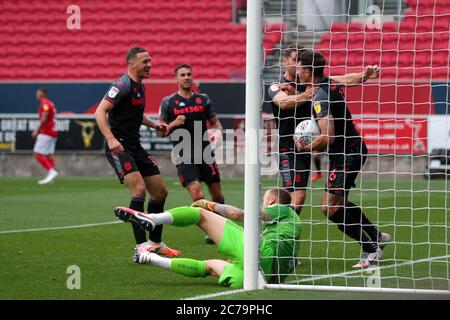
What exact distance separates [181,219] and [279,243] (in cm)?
85

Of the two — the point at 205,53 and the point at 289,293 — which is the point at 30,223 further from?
the point at 205,53

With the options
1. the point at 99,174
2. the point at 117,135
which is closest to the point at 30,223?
the point at 117,135

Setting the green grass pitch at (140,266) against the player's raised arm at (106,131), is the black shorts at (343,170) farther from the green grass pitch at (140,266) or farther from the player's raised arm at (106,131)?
the player's raised arm at (106,131)

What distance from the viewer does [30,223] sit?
13086 mm

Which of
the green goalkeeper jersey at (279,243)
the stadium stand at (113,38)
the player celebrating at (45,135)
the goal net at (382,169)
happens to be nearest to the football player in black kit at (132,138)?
the goal net at (382,169)

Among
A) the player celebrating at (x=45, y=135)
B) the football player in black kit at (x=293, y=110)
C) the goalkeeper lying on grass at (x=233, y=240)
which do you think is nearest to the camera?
the goalkeeper lying on grass at (x=233, y=240)

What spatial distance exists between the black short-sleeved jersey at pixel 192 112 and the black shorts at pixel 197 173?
19 cm

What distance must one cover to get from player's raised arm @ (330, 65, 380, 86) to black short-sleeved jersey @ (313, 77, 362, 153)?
145mm

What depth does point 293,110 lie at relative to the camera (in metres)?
9.92

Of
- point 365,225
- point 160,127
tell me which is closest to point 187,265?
point 365,225

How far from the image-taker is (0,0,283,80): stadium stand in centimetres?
2597

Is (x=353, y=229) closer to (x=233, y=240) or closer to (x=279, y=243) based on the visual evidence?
(x=279, y=243)

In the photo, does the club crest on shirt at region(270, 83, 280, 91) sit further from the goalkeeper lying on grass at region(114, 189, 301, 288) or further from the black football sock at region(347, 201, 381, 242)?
the goalkeeper lying on grass at region(114, 189, 301, 288)

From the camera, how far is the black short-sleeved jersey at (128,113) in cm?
952
